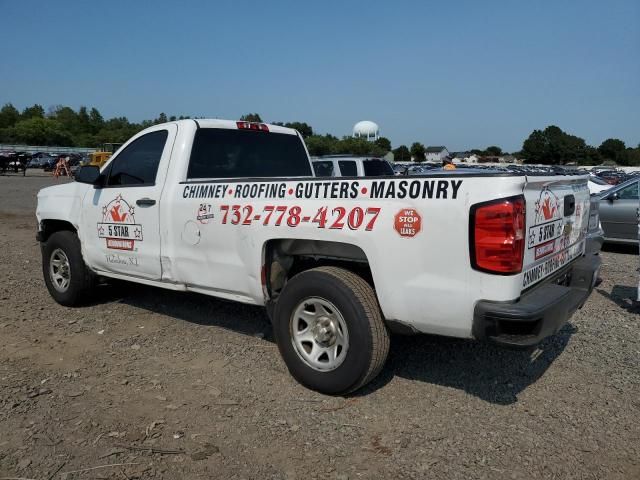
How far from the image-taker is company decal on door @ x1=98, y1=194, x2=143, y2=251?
4801mm

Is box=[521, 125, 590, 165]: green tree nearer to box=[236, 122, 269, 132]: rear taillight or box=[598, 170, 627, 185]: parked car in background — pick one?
box=[598, 170, 627, 185]: parked car in background

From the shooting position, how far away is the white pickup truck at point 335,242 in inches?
115

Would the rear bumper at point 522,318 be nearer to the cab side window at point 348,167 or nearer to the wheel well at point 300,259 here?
the wheel well at point 300,259

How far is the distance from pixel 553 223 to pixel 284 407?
6.98 ft

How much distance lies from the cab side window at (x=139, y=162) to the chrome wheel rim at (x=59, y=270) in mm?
1190

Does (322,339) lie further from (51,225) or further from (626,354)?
(51,225)

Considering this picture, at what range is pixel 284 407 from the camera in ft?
11.4

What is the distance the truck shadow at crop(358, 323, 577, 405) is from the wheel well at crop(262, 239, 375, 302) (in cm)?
85

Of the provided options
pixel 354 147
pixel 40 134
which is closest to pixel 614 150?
pixel 354 147

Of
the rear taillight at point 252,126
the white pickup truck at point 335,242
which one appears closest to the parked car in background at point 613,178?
the rear taillight at point 252,126

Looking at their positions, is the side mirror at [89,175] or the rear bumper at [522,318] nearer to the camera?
the rear bumper at [522,318]

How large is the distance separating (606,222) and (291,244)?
8.03 metres

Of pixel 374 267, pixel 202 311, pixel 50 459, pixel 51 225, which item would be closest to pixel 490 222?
pixel 374 267

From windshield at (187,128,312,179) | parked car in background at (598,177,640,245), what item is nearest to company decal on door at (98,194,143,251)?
windshield at (187,128,312,179)
